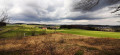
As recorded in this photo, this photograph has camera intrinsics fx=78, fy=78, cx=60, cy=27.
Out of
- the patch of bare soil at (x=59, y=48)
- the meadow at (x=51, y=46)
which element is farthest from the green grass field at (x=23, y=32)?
the patch of bare soil at (x=59, y=48)

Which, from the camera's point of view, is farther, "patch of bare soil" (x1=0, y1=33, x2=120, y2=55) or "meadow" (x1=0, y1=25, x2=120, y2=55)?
"patch of bare soil" (x1=0, y1=33, x2=120, y2=55)

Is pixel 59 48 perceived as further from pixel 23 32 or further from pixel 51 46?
pixel 23 32

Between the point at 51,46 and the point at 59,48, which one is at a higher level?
the point at 51,46

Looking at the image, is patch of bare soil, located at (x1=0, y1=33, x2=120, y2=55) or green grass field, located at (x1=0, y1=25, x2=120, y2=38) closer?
green grass field, located at (x1=0, y1=25, x2=120, y2=38)

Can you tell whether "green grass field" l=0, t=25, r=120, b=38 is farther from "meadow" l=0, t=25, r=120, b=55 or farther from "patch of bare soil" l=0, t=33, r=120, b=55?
"patch of bare soil" l=0, t=33, r=120, b=55

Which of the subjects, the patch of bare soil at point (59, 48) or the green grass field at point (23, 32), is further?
the patch of bare soil at point (59, 48)

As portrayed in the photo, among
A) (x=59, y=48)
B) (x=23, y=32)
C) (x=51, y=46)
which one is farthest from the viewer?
(x=23, y=32)

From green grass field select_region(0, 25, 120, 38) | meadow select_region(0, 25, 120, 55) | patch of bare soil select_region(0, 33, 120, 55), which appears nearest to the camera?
green grass field select_region(0, 25, 120, 38)

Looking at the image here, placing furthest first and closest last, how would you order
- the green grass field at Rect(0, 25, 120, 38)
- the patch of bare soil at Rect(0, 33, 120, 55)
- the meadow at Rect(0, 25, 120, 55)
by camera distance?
the patch of bare soil at Rect(0, 33, 120, 55)
the meadow at Rect(0, 25, 120, 55)
the green grass field at Rect(0, 25, 120, 38)

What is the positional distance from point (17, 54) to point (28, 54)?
1193mm

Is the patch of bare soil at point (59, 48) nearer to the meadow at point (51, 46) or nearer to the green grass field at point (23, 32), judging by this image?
the meadow at point (51, 46)

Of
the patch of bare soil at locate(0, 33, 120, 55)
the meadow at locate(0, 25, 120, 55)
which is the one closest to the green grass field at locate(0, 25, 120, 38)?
the meadow at locate(0, 25, 120, 55)

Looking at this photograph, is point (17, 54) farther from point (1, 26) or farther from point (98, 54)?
point (98, 54)

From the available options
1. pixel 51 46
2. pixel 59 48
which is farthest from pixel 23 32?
pixel 59 48
